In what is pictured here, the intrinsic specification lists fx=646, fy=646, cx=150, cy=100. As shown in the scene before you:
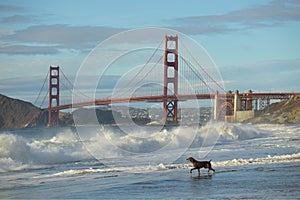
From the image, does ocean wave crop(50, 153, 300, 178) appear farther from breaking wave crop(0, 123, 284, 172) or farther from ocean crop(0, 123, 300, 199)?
breaking wave crop(0, 123, 284, 172)

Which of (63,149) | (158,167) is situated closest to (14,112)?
(63,149)

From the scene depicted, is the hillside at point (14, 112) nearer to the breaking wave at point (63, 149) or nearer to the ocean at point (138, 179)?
the breaking wave at point (63, 149)

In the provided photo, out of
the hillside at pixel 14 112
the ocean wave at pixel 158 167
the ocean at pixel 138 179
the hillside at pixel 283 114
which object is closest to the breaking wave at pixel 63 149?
the ocean at pixel 138 179

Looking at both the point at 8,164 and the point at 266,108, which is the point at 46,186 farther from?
the point at 266,108

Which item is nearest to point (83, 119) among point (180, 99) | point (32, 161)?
point (180, 99)

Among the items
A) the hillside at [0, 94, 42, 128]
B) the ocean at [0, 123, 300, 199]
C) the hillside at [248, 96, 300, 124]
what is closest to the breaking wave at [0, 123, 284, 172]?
the ocean at [0, 123, 300, 199]

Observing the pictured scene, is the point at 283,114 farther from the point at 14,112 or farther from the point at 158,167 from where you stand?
the point at 158,167
